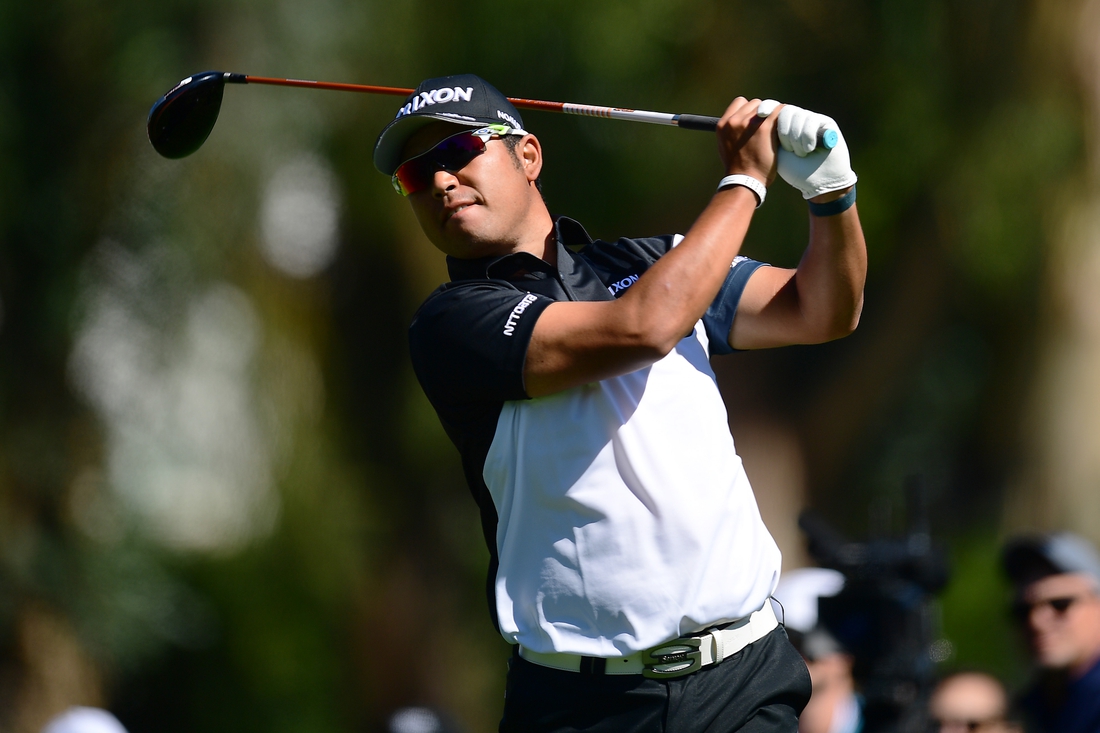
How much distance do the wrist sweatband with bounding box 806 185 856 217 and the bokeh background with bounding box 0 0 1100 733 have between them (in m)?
5.28

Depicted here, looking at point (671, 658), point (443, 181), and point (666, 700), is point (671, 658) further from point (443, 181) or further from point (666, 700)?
point (443, 181)

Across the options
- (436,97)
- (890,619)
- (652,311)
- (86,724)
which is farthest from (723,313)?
(86,724)

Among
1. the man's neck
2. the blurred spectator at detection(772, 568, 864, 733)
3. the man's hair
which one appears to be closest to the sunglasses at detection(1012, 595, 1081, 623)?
the blurred spectator at detection(772, 568, 864, 733)

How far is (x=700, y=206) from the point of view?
9.12 metres

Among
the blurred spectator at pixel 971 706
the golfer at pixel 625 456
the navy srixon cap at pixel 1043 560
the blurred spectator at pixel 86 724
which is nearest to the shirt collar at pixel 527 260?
the golfer at pixel 625 456

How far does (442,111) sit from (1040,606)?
2943 mm

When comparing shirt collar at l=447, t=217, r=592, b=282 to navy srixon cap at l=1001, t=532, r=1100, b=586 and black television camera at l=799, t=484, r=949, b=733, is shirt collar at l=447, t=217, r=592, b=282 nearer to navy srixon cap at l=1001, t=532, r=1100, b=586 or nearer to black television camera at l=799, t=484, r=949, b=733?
black television camera at l=799, t=484, r=949, b=733

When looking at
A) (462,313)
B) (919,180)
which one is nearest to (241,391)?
(919,180)

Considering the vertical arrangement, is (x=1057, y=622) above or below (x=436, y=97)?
below

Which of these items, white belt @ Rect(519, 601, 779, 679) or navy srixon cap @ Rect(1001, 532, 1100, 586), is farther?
navy srixon cap @ Rect(1001, 532, 1100, 586)

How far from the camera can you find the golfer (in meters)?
2.47

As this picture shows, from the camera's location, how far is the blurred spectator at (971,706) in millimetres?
4422

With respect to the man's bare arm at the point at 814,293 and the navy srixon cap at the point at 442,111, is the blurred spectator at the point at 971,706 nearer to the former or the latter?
the man's bare arm at the point at 814,293

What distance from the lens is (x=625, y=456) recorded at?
2.51 m
